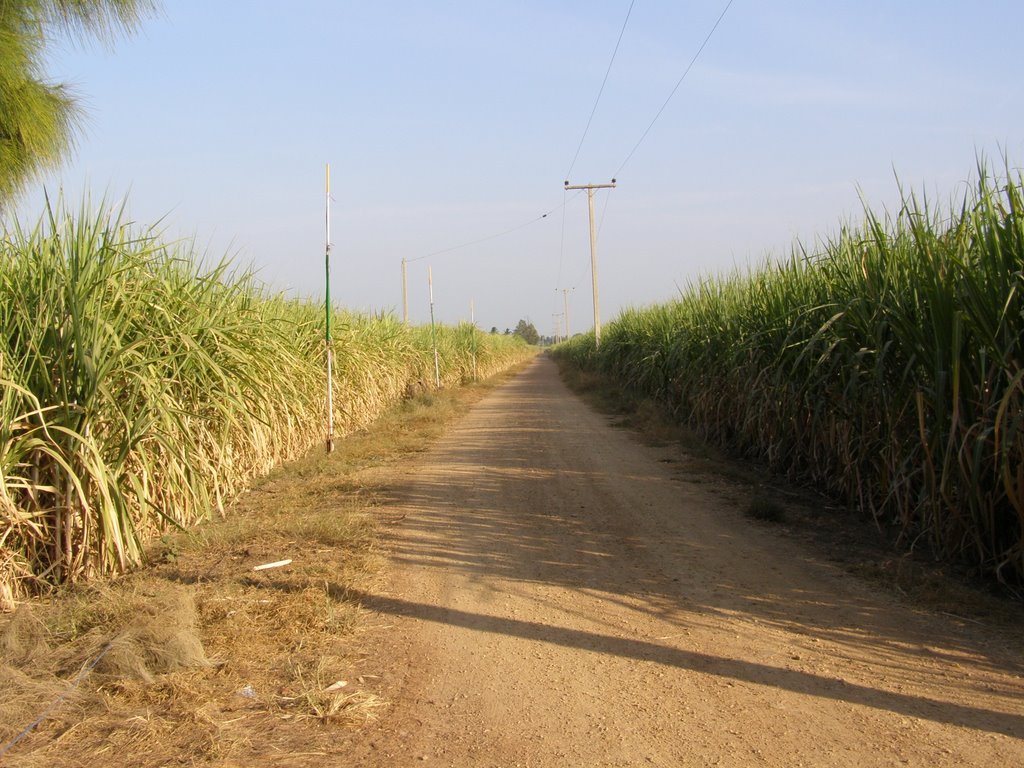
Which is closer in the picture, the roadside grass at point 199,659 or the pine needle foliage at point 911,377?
the roadside grass at point 199,659

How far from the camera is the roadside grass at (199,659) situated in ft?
9.82

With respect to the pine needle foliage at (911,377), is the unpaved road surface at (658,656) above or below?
below

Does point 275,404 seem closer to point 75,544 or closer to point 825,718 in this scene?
point 75,544

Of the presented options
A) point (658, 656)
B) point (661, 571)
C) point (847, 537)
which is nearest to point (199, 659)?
point (658, 656)

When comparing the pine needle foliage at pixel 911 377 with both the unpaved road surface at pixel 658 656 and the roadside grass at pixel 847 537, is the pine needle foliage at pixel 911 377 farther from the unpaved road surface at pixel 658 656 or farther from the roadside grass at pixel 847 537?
the unpaved road surface at pixel 658 656

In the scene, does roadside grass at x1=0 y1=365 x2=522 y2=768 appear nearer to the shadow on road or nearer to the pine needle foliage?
the shadow on road

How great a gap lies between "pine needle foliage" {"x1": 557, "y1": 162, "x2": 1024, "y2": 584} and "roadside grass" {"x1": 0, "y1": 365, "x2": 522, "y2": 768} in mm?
3867

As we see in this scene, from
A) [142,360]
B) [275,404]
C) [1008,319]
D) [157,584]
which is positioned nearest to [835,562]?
[1008,319]

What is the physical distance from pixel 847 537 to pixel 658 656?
2.93 m

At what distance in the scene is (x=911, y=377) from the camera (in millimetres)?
5387

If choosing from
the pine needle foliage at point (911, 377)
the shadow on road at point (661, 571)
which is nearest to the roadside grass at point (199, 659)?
the shadow on road at point (661, 571)

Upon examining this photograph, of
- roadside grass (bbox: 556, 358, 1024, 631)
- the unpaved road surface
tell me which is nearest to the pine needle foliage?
roadside grass (bbox: 556, 358, 1024, 631)

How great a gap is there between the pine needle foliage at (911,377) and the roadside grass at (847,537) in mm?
174

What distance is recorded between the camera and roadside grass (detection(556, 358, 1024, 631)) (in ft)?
14.4
